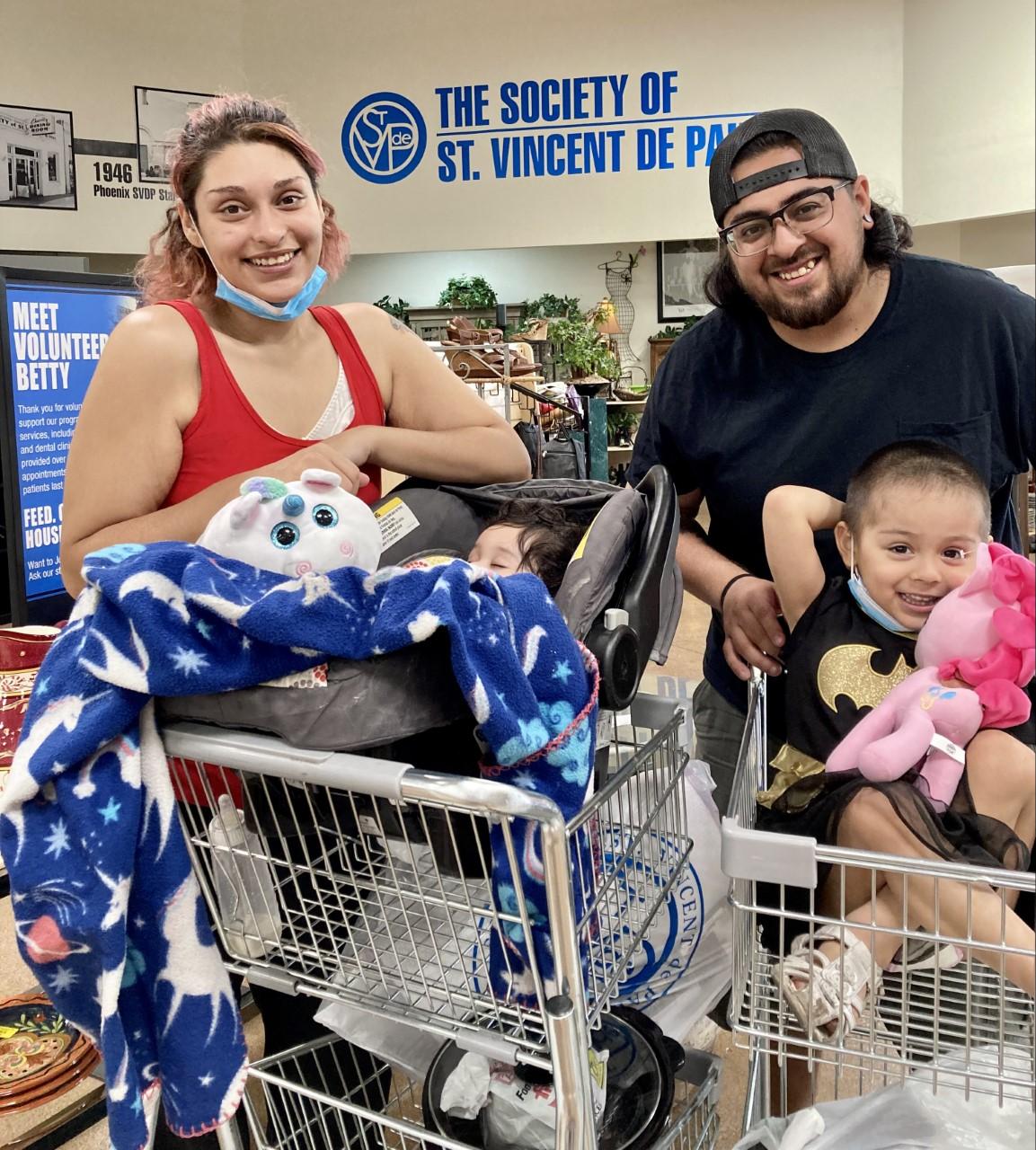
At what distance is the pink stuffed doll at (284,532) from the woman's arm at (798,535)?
1.59 feet

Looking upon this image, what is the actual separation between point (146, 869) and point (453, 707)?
A: 1.30 ft

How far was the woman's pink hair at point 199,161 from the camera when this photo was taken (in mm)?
1350

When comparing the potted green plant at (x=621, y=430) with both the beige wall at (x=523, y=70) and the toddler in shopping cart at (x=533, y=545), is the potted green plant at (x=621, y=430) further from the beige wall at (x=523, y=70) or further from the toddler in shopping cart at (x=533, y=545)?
→ the toddler in shopping cart at (x=533, y=545)

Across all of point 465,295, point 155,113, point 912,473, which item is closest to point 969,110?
point 912,473

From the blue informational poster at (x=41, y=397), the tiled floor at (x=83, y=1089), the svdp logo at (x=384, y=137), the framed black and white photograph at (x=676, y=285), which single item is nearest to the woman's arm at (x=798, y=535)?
the tiled floor at (x=83, y=1089)

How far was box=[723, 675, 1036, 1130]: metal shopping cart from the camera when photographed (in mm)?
833

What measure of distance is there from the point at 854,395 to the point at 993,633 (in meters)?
0.44

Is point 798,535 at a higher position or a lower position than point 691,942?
higher

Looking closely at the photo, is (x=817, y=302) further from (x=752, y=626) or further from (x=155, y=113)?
(x=155, y=113)

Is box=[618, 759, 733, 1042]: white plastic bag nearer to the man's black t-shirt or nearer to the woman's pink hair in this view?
the man's black t-shirt

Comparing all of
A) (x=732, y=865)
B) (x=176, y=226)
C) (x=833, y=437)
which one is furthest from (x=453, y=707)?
(x=176, y=226)

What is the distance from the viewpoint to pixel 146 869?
1.07 m

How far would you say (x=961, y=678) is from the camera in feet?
2.95

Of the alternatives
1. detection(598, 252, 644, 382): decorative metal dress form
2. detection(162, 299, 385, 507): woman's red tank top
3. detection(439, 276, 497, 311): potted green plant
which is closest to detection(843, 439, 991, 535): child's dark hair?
detection(162, 299, 385, 507): woman's red tank top
